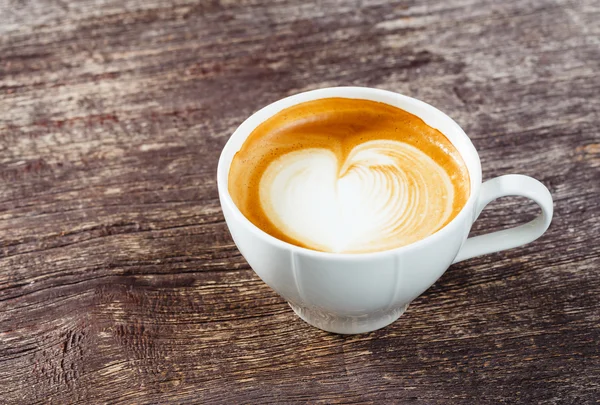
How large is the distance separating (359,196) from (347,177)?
0.04 metres

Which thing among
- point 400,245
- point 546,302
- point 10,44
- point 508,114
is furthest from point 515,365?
point 10,44

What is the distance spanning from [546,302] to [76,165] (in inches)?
32.4

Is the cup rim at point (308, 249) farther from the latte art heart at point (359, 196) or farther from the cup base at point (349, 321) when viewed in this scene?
the cup base at point (349, 321)

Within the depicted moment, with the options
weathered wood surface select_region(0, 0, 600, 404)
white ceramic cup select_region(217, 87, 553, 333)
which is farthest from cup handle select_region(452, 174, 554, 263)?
weathered wood surface select_region(0, 0, 600, 404)

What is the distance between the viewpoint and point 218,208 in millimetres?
1184

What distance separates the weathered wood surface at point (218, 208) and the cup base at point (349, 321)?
13 mm

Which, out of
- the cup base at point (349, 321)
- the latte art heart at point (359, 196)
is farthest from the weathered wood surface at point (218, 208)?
the latte art heart at point (359, 196)

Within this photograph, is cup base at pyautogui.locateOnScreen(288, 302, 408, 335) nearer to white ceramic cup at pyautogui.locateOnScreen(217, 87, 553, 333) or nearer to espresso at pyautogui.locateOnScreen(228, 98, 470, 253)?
white ceramic cup at pyautogui.locateOnScreen(217, 87, 553, 333)

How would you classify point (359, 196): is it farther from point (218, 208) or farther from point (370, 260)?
point (218, 208)

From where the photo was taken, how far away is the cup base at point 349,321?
3.08 ft

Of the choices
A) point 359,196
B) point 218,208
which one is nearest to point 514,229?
point 359,196

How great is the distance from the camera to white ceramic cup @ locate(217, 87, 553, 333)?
31.2 inches

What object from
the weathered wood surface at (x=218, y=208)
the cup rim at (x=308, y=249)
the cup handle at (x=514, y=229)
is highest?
the cup rim at (x=308, y=249)

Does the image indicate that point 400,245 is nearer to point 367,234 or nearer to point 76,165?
point 367,234
